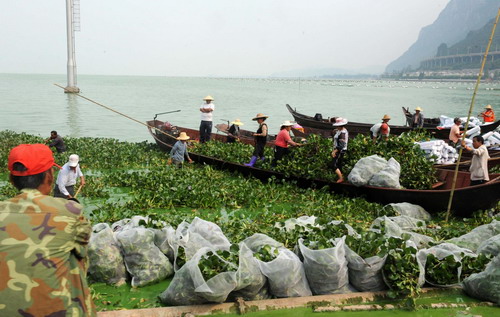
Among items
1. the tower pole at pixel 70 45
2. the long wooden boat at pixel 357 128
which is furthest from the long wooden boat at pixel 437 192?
the tower pole at pixel 70 45

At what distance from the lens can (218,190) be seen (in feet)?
29.1

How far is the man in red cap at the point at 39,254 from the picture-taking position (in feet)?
6.27

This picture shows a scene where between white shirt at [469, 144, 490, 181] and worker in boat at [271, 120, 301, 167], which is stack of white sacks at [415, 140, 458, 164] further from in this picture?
worker in boat at [271, 120, 301, 167]

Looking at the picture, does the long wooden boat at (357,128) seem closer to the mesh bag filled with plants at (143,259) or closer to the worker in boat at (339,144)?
the worker in boat at (339,144)

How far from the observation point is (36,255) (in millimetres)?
1923

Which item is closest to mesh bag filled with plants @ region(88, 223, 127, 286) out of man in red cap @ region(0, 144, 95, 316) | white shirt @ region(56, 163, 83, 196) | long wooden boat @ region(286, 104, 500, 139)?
white shirt @ region(56, 163, 83, 196)

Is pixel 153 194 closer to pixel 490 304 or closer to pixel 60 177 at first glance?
pixel 60 177

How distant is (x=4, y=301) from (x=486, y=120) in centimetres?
1798

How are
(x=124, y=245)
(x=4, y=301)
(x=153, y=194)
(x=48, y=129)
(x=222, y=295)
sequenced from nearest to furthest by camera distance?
1. (x=4, y=301)
2. (x=222, y=295)
3. (x=124, y=245)
4. (x=153, y=194)
5. (x=48, y=129)

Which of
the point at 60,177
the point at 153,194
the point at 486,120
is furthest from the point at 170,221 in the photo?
the point at 486,120

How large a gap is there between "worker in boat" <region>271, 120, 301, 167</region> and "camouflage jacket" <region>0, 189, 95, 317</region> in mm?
7676

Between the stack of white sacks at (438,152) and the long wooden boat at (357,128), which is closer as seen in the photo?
the stack of white sacks at (438,152)

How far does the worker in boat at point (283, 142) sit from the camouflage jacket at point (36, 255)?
7.68 m

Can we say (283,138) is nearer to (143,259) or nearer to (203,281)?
(143,259)
